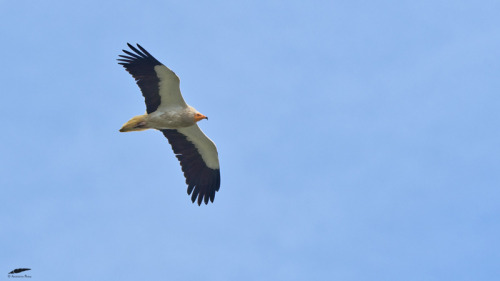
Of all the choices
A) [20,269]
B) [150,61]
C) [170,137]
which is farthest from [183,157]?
[20,269]

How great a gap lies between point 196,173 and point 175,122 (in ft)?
7.35

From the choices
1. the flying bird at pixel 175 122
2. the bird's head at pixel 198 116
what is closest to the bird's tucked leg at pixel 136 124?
the flying bird at pixel 175 122

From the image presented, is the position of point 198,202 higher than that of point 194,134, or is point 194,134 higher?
point 194,134

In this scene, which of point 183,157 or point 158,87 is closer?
point 158,87

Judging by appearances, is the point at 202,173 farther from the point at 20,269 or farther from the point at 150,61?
the point at 20,269

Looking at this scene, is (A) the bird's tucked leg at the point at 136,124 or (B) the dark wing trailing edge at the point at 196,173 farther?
(B) the dark wing trailing edge at the point at 196,173

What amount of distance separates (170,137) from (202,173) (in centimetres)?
163

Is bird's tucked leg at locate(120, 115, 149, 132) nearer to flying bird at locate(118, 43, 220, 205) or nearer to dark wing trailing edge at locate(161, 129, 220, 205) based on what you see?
flying bird at locate(118, 43, 220, 205)

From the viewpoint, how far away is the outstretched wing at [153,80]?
21109 mm

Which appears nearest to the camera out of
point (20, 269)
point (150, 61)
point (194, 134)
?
point (20, 269)

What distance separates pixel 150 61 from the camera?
21.1m

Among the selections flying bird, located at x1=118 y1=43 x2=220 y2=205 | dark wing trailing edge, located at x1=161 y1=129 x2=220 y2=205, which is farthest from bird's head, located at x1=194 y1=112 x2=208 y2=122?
dark wing trailing edge, located at x1=161 y1=129 x2=220 y2=205

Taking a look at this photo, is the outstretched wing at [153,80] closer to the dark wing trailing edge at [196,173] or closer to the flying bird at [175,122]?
the flying bird at [175,122]

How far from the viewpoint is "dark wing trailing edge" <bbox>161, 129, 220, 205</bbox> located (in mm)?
23109
